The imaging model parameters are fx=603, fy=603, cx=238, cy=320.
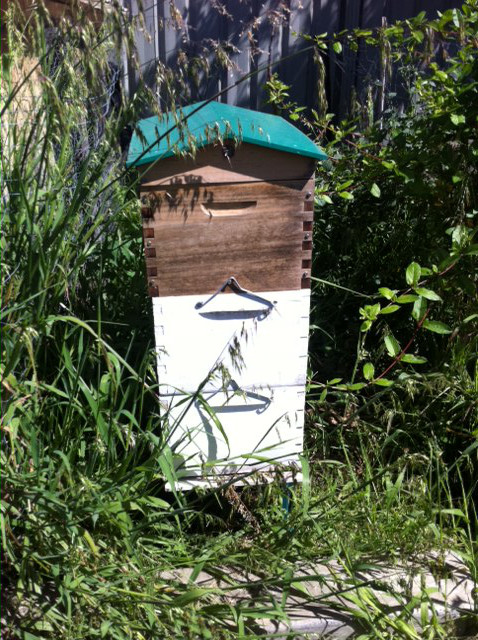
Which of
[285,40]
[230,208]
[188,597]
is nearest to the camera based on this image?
[188,597]

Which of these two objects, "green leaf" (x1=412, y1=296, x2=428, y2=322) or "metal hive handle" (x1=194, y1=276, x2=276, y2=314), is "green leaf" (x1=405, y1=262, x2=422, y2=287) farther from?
"metal hive handle" (x1=194, y1=276, x2=276, y2=314)

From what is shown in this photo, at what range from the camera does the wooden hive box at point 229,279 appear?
1.97 metres

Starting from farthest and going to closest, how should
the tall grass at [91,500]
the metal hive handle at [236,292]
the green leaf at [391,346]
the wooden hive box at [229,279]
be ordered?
the green leaf at [391,346], the metal hive handle at [236,292], the wooden hive box at [229,279], the tall grass at [91,500]

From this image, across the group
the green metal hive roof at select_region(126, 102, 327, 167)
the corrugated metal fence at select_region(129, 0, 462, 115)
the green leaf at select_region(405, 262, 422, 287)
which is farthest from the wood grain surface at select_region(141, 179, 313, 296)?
the corrugated metal fence at select_region(129, 0, 462, 115)

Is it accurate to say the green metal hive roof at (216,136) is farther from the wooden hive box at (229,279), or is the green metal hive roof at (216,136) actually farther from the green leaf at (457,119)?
the green leaf at (457,119)

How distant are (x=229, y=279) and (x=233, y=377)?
362mm

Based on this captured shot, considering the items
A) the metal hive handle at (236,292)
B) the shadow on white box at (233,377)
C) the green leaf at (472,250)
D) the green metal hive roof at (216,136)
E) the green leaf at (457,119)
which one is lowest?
the shadow on white box at (233,377)

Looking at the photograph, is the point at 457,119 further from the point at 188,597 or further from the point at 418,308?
the point at 188,597

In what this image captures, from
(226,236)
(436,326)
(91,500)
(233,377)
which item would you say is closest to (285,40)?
(436,326)

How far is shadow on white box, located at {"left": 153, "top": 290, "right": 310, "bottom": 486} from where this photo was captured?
2.10 metres

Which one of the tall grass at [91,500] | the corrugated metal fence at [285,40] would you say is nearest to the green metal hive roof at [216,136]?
the tall grass at [91,500]

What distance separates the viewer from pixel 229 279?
6.81ft

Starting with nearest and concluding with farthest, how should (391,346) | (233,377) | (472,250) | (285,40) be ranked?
(233,377) → (472,250) → (391,346) → (285,40)

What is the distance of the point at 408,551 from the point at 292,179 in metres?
1.41
